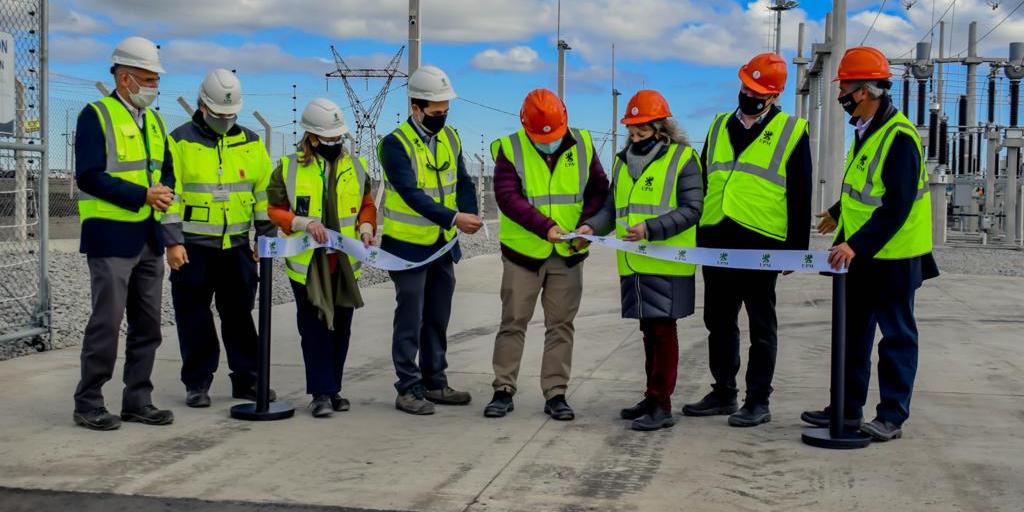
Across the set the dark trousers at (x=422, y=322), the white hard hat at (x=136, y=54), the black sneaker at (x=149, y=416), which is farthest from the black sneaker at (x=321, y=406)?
the white hard hat at (x=136, y=54)

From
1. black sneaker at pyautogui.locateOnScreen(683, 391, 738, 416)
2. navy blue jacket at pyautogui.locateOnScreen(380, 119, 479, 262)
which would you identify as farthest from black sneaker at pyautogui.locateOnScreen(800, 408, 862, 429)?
navy blue jacket at pyautogui.locateOnScreen(380, 119, 479, 262)

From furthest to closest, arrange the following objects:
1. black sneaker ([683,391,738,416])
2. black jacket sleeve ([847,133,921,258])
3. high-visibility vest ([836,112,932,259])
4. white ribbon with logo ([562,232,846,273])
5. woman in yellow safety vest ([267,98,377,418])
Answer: black sneaker ([683,391,738,416]), woman in yellow safety vest ([267,98,377,418]), white ribbon with logo ([562,232,846,273]), high-visibility vest ([836,112,932,259]), black jacket sleeve ([847,133,921,258])

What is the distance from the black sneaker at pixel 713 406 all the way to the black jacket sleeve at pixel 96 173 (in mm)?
3372

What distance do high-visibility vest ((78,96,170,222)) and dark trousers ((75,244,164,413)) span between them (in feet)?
0.80

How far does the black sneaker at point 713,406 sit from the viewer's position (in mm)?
6980

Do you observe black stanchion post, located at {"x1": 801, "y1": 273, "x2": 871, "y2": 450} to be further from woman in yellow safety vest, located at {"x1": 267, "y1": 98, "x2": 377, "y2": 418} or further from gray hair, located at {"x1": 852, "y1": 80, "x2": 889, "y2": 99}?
woman in yellow safety vest, located at {"x1": 267, "y1": 98, "x2": 377, "y2": 418}

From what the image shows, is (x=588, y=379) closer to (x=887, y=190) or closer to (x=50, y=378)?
(x=887, y=190)

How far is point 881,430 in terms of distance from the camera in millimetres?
6238

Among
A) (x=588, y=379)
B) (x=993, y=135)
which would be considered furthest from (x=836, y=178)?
(x=588, y=379)

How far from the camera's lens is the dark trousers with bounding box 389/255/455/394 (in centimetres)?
712

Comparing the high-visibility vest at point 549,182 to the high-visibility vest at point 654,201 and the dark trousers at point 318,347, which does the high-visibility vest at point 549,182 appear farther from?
the dark trousers at point 318,347

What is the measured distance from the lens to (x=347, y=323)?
719cm

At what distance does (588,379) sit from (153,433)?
3153mm

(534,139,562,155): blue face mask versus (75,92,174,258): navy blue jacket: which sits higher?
(534,139,562,155): blue face mask
